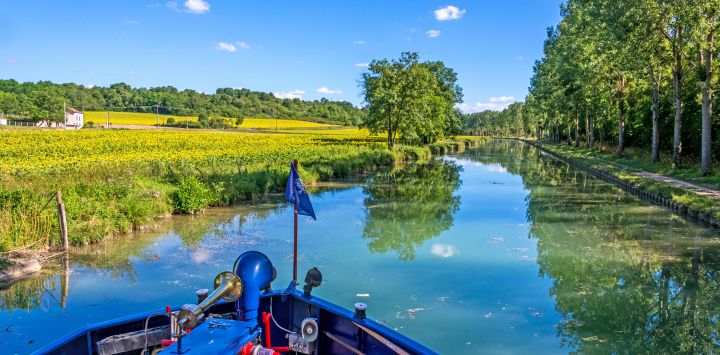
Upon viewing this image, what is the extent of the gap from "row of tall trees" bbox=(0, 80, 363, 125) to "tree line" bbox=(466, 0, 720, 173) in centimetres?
5667

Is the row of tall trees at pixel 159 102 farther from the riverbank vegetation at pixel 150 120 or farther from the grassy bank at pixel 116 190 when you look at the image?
the grassy bank at pixel 116 190

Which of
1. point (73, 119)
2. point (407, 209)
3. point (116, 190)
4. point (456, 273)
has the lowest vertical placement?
point (456, 273)

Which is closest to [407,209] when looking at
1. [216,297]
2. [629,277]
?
[629,277]

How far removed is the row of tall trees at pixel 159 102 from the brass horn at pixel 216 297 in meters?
87.0

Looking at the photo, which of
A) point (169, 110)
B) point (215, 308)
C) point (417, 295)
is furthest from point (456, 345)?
point (169, 110)

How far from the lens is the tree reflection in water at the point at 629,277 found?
6.96 meters

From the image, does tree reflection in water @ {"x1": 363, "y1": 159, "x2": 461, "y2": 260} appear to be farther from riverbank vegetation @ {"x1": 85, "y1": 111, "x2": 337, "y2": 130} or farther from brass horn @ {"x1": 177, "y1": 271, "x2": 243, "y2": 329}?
riverbank vegetation @ {"x1": 85, "y1": 111, "x2": 337, "y2": 130}

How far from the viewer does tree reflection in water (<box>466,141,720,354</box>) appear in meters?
6.96

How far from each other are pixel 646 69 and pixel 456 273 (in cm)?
1939

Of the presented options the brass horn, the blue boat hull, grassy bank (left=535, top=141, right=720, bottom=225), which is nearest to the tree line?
grassy bank (left=535, top=141, right=720, bottom=225)

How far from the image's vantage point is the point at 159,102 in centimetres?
10512

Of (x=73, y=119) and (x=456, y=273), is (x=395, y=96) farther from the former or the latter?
(x=73, y=119)

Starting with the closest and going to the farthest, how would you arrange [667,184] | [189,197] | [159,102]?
[189,197], [667,184], [159,102]

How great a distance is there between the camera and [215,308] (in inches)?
202
